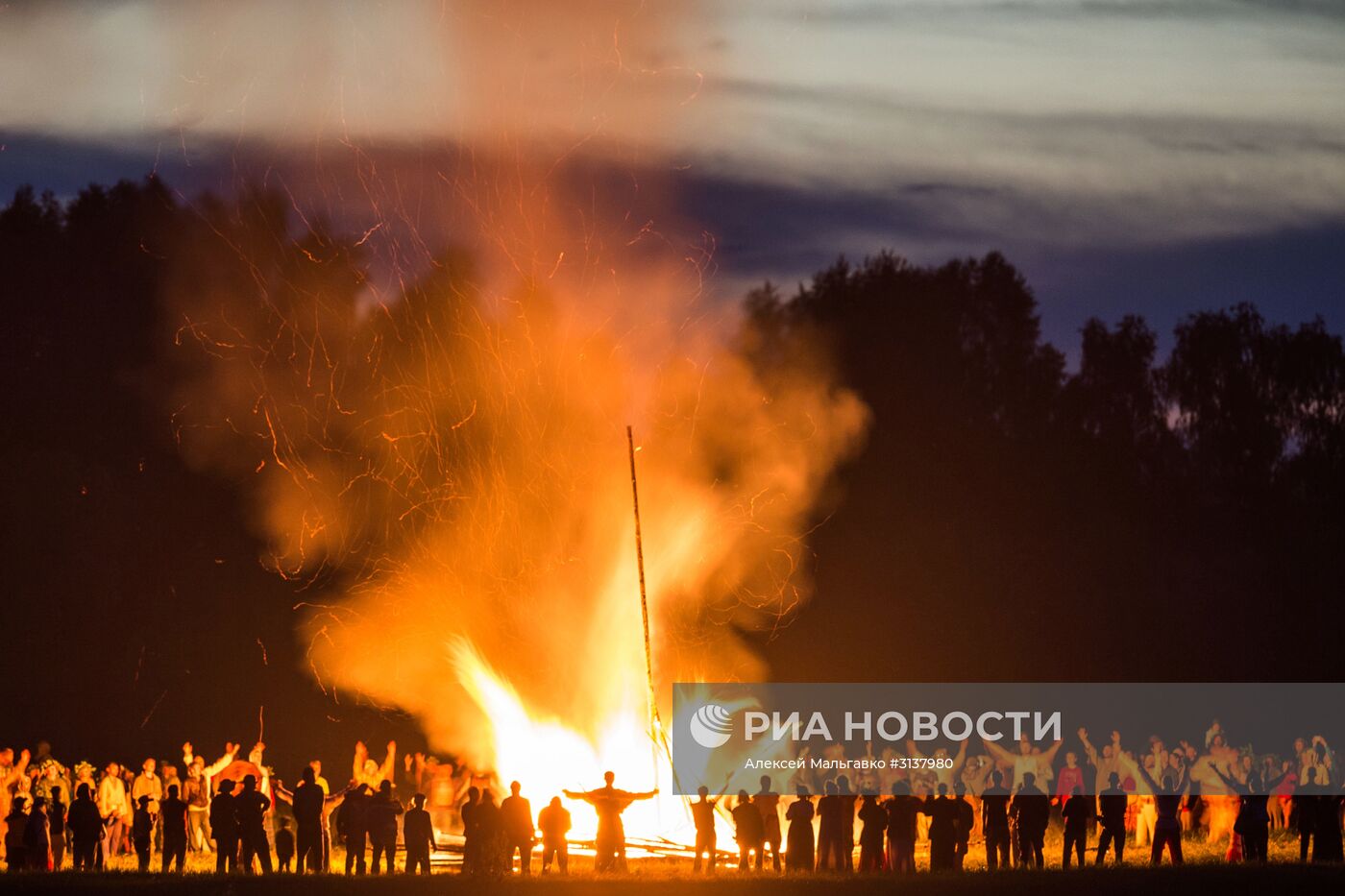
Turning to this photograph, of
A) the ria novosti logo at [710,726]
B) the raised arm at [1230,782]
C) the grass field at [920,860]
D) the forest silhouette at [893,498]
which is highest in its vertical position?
the forest silhouette at [893,498]

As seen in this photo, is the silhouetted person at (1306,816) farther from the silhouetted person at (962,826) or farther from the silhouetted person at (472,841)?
the silhouetted person at (472,841)

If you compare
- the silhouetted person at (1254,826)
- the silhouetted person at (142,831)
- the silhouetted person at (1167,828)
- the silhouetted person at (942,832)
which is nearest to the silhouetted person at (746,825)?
the silhouetted person at (942,832)

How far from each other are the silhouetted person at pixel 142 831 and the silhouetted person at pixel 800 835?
28.1ft

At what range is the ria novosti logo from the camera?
3306cm

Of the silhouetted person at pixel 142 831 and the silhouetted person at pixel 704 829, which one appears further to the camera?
the silhouetted person at pixel 142 831

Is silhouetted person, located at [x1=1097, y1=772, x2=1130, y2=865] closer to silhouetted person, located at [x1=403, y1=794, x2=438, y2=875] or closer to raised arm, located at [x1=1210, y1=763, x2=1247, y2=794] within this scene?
raised arm, located at [x1=1210, y1=763, x2=1247, y2=794]

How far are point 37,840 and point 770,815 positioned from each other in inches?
395

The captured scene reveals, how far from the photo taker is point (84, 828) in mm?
26234

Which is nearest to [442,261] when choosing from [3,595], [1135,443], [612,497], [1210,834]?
[612,497]

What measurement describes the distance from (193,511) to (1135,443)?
1166 inches

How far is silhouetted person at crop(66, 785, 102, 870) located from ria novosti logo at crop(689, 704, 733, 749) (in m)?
10.4

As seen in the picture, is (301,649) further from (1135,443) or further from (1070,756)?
(1135,443)

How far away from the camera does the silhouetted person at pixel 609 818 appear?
84.5 ft

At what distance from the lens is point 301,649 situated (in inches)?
1816
